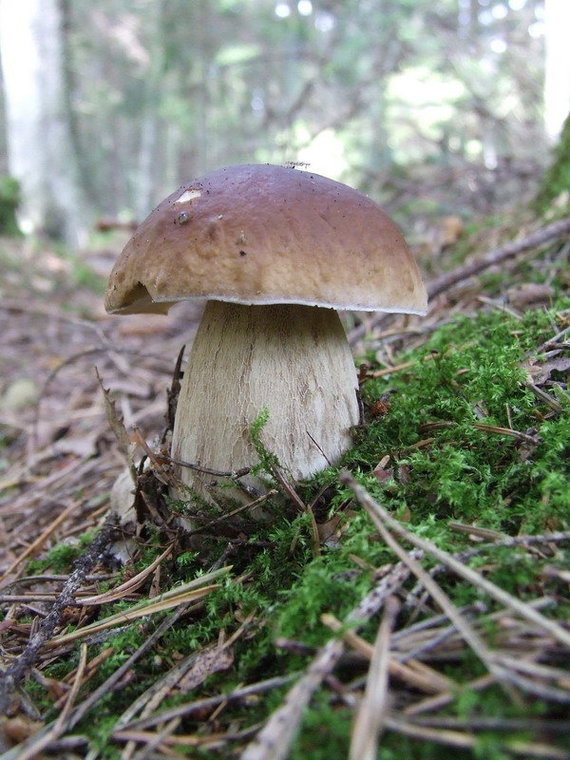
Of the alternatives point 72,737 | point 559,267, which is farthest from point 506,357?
point 72,737

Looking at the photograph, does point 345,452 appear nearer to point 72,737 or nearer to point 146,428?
point 72,737

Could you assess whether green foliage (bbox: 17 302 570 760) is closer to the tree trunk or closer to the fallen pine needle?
the fallen pine needle

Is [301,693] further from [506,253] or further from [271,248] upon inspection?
[506,253]

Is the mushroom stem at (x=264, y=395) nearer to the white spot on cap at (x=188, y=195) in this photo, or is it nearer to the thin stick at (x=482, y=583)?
the white spot on cap at (x=188, y=195)

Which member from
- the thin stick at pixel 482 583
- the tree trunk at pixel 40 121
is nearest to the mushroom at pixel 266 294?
the thin stick at pixel 482 583

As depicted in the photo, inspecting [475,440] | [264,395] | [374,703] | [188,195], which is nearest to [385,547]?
[374,703]

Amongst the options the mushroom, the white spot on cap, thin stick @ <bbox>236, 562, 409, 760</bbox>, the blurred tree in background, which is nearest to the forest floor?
thin stick @ <bbox>236, 562, 409, 760</bbox>
